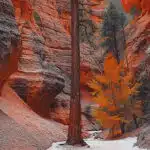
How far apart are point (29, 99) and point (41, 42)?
930cm

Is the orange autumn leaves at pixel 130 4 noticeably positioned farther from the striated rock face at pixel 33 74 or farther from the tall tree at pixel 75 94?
the tall tree at pixel 75 94

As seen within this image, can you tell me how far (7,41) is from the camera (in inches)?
796

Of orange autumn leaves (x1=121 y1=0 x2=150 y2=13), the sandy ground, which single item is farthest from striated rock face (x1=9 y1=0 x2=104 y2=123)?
orange autumn leaves (x1=121 y1=0 x2=150 y2=13)

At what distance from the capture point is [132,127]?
3059 centimetres

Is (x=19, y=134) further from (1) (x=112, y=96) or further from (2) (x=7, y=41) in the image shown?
(1) (x=112, y=96)

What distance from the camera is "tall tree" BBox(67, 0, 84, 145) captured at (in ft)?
56.3

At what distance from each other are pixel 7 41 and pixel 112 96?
1167 centimetres

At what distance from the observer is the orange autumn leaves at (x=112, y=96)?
1113 inches

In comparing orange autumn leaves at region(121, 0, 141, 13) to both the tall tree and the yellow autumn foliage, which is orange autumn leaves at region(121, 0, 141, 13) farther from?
the tall tree

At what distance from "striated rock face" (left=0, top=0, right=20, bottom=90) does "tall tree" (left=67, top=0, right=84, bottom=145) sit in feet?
14.0

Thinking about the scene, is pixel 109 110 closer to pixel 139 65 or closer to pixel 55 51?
pixel 139 65

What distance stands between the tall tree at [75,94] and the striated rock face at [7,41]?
427 cm

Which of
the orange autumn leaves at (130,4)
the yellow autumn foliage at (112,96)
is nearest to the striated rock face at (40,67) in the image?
the yellow autumn foliage at (112,96)

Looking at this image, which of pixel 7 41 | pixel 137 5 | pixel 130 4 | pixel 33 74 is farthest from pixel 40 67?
pixel 130 4
